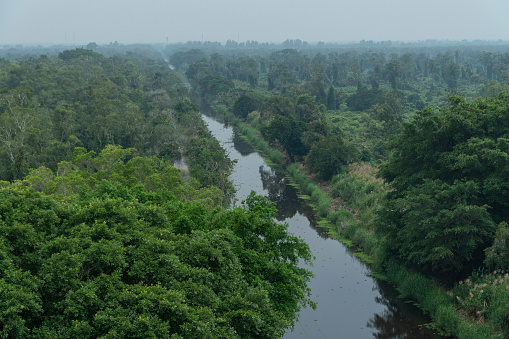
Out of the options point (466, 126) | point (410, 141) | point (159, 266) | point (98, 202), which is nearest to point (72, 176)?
point (98, 202)

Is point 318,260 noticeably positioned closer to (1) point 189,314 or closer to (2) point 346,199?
(2) point 346,199

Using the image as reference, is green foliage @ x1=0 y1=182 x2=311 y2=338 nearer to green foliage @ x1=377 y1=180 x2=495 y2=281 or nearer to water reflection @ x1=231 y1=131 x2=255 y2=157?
green foliage @ x1=377 y1=180 x2=495 y2=281

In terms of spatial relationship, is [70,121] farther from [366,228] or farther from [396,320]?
[396,320]

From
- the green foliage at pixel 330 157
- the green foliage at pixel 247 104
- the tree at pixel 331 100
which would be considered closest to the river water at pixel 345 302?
the green foliage at pixel 330 157

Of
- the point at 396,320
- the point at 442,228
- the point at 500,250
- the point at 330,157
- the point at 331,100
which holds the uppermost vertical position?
the point at 331,100

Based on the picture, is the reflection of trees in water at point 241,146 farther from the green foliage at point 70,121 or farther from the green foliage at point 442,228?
the green foliage at point 442,228

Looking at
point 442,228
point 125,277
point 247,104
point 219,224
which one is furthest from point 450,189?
→ point 247,104
